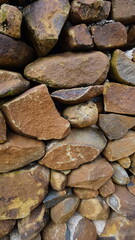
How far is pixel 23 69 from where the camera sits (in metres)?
0.78

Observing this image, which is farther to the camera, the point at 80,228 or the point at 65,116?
the point at 80,228

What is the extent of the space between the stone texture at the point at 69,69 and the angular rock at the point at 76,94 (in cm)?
3

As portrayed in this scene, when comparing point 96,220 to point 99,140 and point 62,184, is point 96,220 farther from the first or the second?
point 99,140

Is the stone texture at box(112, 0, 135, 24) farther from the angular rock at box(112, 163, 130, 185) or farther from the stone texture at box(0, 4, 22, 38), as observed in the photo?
the angular rock at box(112, 163, 130, 185)

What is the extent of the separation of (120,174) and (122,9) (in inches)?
33.3

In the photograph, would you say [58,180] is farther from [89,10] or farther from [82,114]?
[89,10]

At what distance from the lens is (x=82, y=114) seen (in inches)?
29.7

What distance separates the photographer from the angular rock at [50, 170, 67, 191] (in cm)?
83

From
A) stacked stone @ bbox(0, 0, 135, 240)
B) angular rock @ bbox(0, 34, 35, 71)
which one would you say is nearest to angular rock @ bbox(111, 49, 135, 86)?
stacked stone @ bbox(0, 0, 135, 240)

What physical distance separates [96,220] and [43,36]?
1.04 meters

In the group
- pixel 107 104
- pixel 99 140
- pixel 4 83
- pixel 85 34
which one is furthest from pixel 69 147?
pixel 85 34

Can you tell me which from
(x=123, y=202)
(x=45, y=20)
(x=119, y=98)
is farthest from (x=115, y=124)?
(x=45, y=20)

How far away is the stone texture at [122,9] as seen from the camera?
2.50ft

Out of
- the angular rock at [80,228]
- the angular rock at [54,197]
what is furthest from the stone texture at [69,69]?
the angular rock at [80,228]
